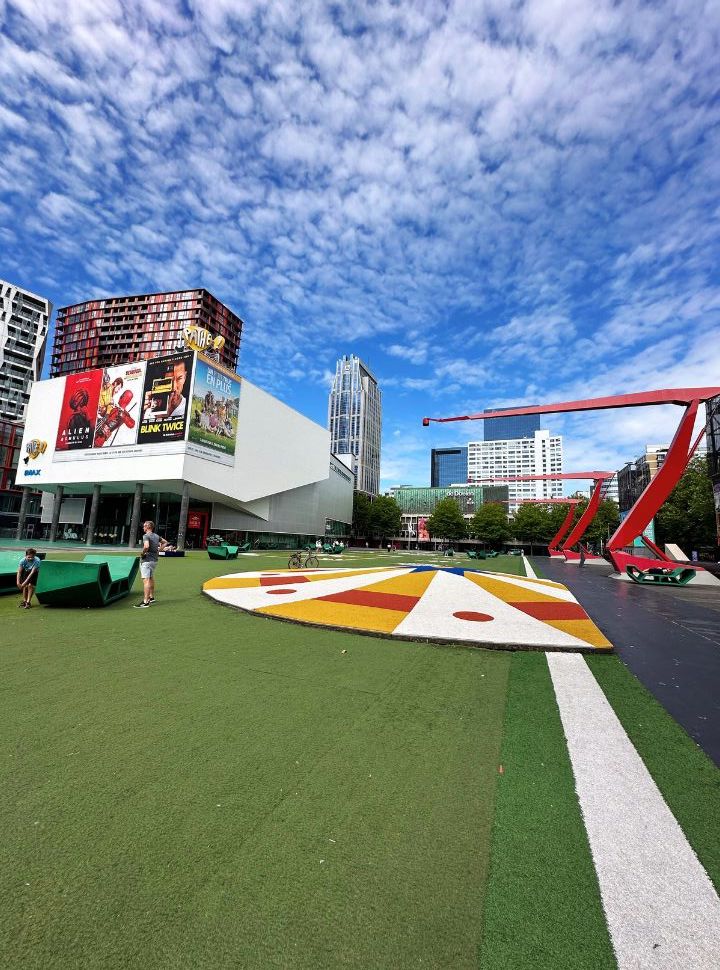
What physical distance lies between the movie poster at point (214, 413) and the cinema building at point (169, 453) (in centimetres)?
10

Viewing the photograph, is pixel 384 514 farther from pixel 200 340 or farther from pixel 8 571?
pixel 8 571

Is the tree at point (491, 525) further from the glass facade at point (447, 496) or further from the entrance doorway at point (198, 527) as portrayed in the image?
the entrance doorway at point (198, 527)

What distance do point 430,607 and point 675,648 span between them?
4.74m

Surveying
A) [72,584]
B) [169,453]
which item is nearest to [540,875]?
[72,584]

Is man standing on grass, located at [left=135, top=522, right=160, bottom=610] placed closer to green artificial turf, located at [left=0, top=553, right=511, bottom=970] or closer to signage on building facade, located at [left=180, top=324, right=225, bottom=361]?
green artificial turf, located at [left=0, top=553, right=511, bottom=970]

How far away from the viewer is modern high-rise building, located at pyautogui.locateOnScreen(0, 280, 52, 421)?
3632 inches

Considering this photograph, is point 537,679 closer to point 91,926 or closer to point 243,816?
point 243,816

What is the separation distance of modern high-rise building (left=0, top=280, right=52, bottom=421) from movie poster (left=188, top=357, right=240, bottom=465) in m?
72.1

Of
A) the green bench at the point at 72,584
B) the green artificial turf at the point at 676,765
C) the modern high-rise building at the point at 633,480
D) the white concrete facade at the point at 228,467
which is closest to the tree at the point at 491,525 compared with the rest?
the modern high-rise building at the point at 633,480

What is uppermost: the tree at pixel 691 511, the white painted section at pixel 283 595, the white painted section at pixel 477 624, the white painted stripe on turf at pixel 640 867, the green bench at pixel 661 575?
the tree at pixel 691 511

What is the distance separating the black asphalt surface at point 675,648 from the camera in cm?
468

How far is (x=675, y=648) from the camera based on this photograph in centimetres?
773

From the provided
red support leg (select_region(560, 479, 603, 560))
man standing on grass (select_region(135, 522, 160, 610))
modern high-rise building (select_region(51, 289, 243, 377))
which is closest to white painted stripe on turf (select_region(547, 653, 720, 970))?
man standing on grass (select_region(135, 522, 160, 610))

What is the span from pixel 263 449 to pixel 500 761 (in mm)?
51390
